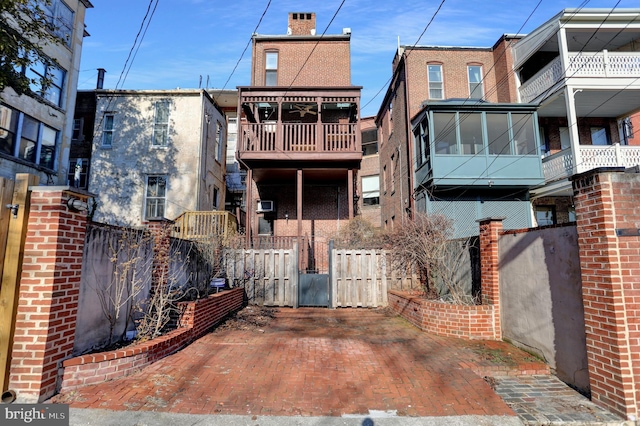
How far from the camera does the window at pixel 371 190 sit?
19641 millimetres

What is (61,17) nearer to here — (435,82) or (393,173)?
(393,173)

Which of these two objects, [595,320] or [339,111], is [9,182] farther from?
[339,111]

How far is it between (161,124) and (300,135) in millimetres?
7017

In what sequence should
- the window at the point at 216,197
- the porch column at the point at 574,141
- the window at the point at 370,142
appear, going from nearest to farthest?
1. the porch column at the point at 574,141
2. the window at the point at 216,197
3. the window at the point at 370,142

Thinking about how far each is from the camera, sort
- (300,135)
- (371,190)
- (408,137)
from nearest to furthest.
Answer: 1. (300,135)
2. (408,137)
3. (371,190)

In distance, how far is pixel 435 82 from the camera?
14.6 metres

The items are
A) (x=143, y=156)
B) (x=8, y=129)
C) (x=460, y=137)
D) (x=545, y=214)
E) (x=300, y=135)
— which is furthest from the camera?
(x=143, y=156)

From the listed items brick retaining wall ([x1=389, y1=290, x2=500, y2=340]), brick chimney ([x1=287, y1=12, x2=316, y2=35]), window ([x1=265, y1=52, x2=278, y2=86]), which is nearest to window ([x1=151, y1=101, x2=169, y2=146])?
window ([x1=265, y1=52, x2=278, y2=86])

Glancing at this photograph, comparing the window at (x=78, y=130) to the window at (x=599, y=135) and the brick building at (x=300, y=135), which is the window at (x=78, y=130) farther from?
the window at (x=599, y=135)

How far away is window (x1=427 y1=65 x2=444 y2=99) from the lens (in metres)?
14.5

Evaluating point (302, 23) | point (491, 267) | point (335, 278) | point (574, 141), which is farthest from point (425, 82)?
point (491, 267)

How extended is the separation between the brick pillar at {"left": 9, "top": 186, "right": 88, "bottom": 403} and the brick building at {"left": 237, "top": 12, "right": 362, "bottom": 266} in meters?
7.92

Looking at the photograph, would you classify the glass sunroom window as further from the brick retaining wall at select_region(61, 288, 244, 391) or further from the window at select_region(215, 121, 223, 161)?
the window at select_region(215, 121, 223, 161)

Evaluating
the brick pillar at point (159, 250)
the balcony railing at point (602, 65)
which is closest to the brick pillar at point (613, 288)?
the brick pillar at point (159, 250)
